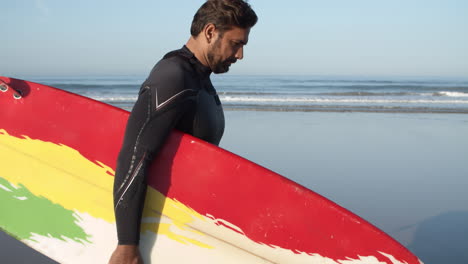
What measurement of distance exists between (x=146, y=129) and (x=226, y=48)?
18.7 inches

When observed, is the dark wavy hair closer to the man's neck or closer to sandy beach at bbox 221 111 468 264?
the man's neck

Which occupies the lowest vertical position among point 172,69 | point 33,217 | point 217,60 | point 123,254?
point 123,254

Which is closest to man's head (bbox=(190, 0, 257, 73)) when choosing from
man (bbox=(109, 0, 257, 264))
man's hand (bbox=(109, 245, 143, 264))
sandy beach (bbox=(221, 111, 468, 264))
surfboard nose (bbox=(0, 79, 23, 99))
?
man (bbox=(109, 0, 257, 264))

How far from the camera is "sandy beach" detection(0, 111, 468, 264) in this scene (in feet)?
12.9

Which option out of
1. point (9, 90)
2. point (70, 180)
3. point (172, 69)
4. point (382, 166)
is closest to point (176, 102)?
point (172, 69)

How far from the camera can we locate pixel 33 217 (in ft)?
6.91

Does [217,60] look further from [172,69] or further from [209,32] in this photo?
[172,69]

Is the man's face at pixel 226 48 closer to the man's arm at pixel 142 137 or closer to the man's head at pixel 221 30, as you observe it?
the man's head at pixel 221 30

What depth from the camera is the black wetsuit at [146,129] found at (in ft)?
4.83

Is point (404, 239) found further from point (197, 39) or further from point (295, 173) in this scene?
point (197, 39)

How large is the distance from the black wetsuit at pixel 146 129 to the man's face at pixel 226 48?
169 mm

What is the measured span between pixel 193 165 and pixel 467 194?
4.20 meters

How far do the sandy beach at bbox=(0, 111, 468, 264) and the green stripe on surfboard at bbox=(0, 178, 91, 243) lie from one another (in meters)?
1.18

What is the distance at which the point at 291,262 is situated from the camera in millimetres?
1766
